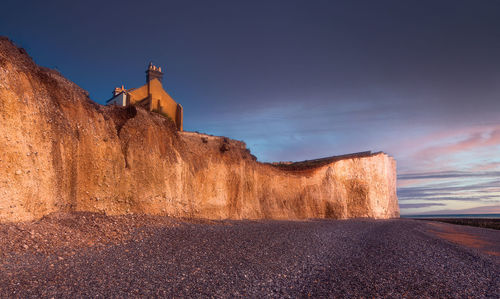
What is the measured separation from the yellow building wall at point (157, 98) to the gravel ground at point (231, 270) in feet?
56.7

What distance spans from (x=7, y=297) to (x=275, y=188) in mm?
21286

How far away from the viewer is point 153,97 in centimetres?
2777

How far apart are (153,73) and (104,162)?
60.3 ft

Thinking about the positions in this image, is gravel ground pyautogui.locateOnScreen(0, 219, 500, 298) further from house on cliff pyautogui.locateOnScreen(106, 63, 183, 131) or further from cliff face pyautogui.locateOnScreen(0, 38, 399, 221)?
house on cliff pyautogui.locateOnScreen(106, 63, 183, 131)

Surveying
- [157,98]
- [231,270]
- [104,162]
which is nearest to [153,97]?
[157,98]

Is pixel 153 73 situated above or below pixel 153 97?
above

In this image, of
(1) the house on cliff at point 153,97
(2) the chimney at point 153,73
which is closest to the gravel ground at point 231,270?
(1) the house on cliff at point 153,97

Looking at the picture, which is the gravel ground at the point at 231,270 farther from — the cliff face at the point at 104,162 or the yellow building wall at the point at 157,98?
the yellow building wall at the point at 157,98

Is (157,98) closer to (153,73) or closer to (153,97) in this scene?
(153,97)

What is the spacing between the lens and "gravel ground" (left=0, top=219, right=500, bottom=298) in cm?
656

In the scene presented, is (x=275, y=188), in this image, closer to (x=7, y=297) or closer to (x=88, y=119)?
(x=88, y=119)

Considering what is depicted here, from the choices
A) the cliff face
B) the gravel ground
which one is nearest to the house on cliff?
the cliff face

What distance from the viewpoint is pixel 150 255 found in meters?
8.88

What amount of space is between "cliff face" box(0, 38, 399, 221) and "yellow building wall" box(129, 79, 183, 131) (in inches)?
318
